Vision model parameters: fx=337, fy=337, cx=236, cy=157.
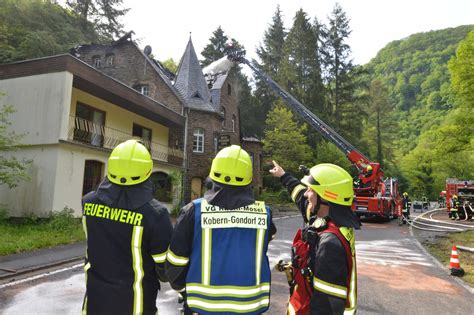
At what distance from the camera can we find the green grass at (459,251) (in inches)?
323

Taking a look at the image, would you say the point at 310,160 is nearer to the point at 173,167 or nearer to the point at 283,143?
the point at 283,143

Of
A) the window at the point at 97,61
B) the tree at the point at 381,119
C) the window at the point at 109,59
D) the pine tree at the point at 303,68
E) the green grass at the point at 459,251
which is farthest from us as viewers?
the tree at the point at 381,119

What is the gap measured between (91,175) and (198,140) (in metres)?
9.26

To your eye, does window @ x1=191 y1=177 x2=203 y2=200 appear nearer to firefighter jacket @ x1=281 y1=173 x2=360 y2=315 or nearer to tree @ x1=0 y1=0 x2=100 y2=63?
tree @ x1=0 y1=0 x2=100 y2=63

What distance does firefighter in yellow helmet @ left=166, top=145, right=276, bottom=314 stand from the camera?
2.19m

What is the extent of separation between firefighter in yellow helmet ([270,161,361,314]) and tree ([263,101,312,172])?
29.3m

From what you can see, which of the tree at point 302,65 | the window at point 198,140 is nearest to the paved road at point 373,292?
the window at point 198,140

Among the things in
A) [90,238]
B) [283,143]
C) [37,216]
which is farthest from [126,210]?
[283,143]

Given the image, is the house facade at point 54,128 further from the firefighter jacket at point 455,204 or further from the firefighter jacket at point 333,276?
the firefighter jacket at point 455,204

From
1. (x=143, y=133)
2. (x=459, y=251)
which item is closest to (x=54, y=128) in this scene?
(x=143, y=133)

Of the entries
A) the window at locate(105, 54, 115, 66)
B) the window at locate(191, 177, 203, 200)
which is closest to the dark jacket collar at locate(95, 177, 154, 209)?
the window at locate(191, 177, 203, 200)

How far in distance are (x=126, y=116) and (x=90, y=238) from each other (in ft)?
60.6

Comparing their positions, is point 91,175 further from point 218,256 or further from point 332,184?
point 332,184

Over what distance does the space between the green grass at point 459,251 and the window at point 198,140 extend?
15.4 m
